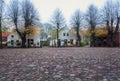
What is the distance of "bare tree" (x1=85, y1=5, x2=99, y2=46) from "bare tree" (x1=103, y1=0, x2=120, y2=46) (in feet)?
12.2

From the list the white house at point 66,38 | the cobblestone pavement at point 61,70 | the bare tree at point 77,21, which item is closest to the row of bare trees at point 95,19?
the bare tree at point 77,21

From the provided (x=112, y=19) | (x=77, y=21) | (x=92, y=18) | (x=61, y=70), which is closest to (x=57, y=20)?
(x=77, y=21)

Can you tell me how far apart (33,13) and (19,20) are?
4.63m

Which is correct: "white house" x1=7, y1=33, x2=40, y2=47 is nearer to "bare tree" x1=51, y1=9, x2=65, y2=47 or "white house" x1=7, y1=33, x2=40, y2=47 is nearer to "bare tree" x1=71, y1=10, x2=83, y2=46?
"bare tree" x1=51, y1=9, x2=65, y2=47

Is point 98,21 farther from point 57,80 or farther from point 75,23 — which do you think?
point 57,80

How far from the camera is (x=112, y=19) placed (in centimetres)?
7144

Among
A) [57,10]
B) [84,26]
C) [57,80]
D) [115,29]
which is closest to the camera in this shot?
[57,80]

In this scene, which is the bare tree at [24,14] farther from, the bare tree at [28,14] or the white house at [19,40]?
the white house at [19,40]

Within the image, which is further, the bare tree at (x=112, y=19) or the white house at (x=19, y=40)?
the white house at (x=19, y=40)

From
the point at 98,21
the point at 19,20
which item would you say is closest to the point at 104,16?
the point at 98,21

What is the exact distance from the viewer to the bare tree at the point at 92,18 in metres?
75.2

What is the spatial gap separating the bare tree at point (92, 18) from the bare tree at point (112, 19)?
12.2 feet

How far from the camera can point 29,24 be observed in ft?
235

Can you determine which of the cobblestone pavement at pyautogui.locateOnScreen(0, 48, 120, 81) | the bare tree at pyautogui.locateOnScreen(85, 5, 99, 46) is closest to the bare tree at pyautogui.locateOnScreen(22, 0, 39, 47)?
the bare tree at pyautogui.locateOnScreen(85, 5, 99, 46)
